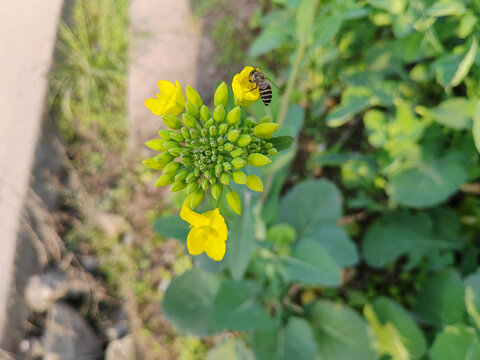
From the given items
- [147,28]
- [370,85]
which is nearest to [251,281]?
[370,85]

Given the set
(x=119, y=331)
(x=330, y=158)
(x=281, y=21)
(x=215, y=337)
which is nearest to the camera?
(x=281, y=21)

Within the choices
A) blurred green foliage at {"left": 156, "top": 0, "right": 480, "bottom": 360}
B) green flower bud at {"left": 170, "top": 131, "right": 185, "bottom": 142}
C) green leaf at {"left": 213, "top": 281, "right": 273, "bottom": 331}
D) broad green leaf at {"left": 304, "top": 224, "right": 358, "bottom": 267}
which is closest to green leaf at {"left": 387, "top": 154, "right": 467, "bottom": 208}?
blurred green foliage at {"left": 156, "top": 0, "right": 480, "bottom": 360}

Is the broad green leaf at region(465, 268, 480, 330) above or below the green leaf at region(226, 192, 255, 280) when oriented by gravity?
below

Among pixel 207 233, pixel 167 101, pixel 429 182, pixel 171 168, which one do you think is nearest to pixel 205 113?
pixel 167 101

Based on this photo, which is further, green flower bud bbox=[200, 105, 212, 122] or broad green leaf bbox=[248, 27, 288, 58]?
broad green leaf bbox=[248, 27, 288, 58]

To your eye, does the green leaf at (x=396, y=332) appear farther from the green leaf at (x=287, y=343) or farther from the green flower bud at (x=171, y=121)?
the green flower bud at (x=171, y=121)

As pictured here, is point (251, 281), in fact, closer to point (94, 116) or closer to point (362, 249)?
point (362, 249)

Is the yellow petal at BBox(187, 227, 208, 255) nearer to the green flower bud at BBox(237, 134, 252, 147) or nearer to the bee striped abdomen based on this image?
the green flower bud at BBox(237, 134, 252, 147)
